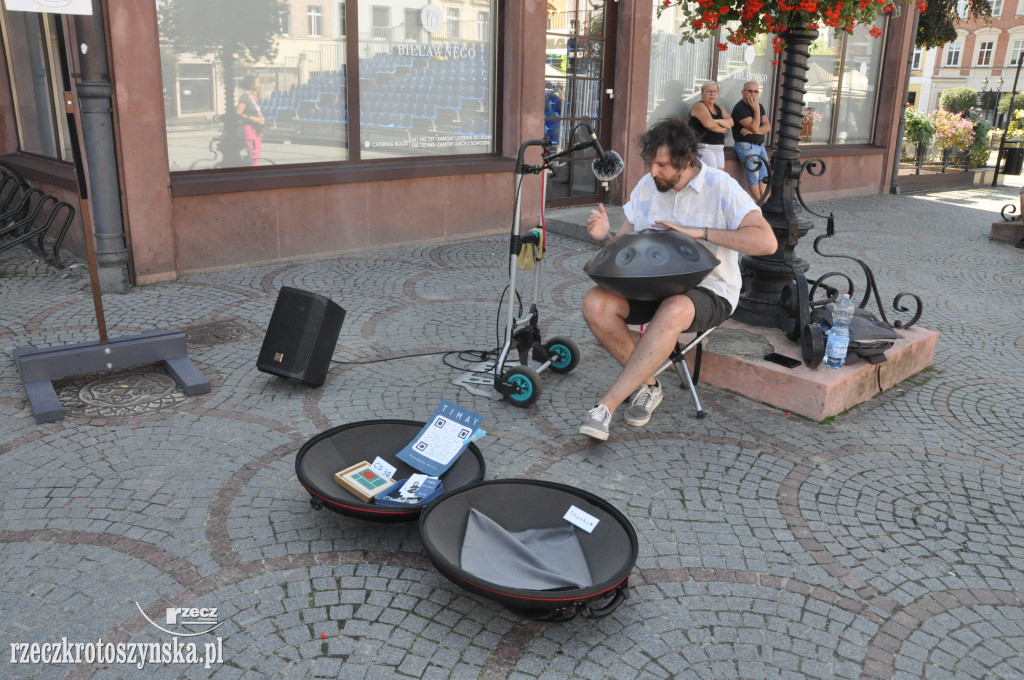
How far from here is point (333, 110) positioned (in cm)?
825

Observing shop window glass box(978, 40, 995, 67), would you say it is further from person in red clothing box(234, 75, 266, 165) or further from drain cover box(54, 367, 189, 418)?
drain cover box(54, 367, 189, 418)

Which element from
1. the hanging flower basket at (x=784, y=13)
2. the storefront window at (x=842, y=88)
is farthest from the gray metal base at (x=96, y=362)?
the storefront window at (x=842, y=88)

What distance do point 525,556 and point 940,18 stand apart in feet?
59.5

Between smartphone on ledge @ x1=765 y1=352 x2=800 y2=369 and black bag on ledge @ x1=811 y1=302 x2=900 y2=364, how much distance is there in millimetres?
277

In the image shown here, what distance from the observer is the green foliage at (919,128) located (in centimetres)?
1628

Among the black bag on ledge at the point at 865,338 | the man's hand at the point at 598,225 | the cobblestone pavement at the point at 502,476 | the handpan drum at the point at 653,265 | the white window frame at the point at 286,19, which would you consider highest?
the white window frame at the point at 286,19

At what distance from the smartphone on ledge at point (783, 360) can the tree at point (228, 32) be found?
530 cm

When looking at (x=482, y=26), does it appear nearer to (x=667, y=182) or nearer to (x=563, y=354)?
(x=563, y=354)

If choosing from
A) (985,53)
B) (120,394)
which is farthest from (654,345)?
(985,53)

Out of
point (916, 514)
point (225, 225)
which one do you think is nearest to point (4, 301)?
point (225, 225)

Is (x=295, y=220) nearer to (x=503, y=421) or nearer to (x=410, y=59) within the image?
(x=410, y=59)

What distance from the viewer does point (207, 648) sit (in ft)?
8.79

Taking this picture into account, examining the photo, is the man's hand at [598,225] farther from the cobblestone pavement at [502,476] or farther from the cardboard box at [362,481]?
the cardboard box at [362,481]

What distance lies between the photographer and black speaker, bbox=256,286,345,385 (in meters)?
4.76
